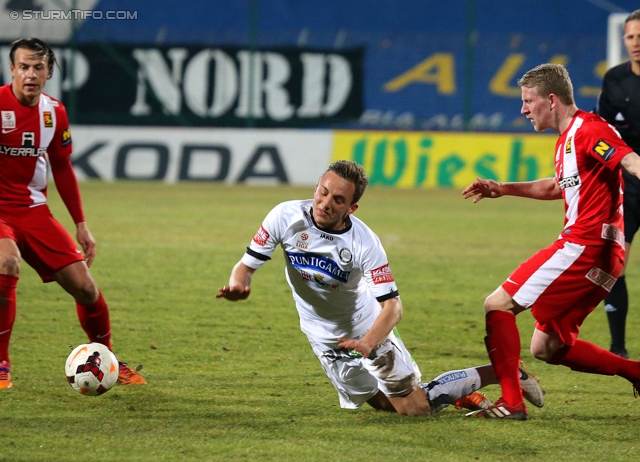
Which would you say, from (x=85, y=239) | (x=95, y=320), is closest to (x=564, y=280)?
(x=95, y=320)

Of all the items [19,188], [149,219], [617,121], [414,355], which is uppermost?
[617,121]

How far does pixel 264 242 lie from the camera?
175 inches

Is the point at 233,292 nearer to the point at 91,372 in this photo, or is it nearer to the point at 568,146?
the point at 91,372

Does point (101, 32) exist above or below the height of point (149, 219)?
above

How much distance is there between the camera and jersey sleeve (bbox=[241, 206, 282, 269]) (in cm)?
442

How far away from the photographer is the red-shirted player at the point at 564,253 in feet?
14.9

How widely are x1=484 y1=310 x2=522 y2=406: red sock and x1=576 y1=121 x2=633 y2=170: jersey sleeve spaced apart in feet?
2.84

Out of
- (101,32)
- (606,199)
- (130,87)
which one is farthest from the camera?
(101,32)

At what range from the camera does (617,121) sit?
603cm

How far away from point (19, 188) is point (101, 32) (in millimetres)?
18267

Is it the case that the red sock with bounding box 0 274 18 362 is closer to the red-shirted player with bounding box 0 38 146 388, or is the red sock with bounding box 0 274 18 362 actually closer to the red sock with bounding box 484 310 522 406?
the red-shirted player with bounding box 0 38 146 388

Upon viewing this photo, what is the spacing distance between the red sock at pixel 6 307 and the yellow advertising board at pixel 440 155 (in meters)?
13.7

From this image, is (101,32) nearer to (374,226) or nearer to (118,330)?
(374,226)

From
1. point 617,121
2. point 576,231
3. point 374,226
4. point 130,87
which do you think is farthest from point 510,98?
point 576,231
